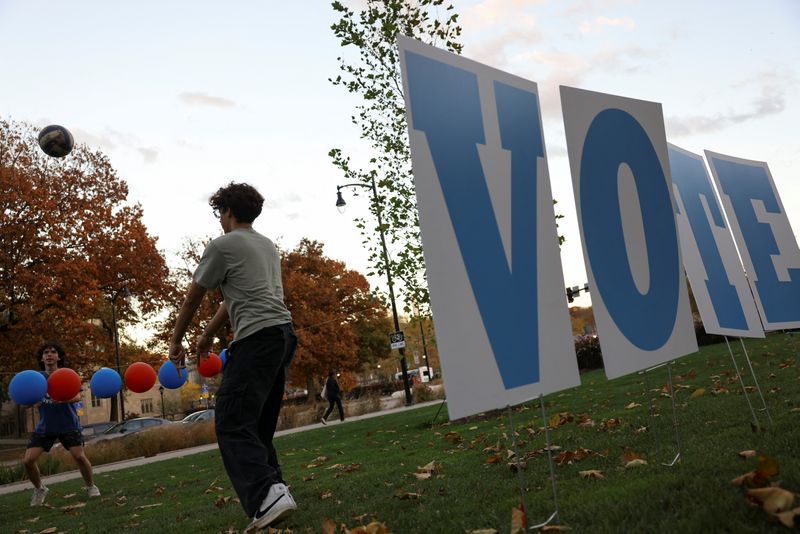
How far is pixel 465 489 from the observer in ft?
14.0

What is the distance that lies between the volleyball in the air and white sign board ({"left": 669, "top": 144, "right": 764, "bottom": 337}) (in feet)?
48.5

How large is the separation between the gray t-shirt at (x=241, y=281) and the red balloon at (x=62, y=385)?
4.56 metres

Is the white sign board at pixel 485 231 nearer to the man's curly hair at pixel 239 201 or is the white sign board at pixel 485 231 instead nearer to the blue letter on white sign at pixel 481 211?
the blue letter on white sign at pixel 481 211

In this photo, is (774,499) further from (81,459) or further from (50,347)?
(50,347)

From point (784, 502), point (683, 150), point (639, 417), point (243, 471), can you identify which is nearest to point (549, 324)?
point (784, 502)

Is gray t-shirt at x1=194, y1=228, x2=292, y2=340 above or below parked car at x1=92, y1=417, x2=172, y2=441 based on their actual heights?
below

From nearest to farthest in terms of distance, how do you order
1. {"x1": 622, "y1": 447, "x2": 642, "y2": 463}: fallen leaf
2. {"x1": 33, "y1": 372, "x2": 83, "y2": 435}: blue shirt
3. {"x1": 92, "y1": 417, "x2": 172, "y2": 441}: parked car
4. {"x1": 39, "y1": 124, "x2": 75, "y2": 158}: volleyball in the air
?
{"x1": 622, "y1": 447, "x2": 642, "y2": 463}: fallen leaf < {"x1": 33, "y1": 372, "x2": 83, "y2": 435}: blue shirt < {"x1": 39, "y1": 124, "x2": 75, "y2": 158}: volleyball in the air < {"x1": 92, "y1": 417, "x2": 172, "y2": 441}: parked car

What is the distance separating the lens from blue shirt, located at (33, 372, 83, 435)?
7947 mm

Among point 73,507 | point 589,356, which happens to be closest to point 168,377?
point 73,507

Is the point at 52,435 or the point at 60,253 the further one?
the point at 60,253

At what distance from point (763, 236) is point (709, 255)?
121cm

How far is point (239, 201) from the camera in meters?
4.55

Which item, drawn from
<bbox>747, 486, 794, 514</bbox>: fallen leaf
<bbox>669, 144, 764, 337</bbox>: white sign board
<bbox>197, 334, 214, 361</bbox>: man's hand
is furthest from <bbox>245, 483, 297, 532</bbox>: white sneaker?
<bbox>669, 144, 764, 337</bbox>: white sign board

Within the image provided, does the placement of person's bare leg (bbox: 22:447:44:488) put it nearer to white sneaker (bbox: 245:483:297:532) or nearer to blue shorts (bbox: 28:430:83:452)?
blue shorts (bbox: 28:430:83:452)
